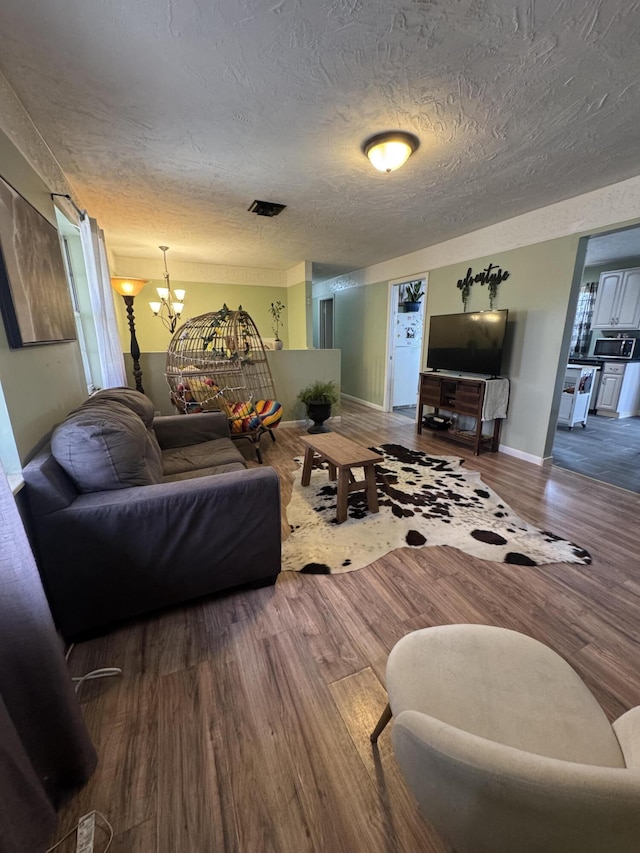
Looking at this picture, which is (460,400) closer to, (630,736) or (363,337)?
(363,337)

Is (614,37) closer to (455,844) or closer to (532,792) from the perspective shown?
(532,792)

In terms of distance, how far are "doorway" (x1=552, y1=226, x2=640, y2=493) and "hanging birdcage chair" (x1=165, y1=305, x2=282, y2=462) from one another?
3.24 metres

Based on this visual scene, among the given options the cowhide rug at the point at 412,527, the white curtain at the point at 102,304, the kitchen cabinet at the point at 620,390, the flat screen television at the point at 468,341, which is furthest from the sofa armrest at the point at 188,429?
the kitchen cabinet at the point at 620,390

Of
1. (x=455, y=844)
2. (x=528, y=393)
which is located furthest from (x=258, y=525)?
(x=528, y=393)

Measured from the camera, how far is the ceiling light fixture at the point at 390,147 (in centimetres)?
203

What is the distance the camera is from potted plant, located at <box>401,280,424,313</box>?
5.57m

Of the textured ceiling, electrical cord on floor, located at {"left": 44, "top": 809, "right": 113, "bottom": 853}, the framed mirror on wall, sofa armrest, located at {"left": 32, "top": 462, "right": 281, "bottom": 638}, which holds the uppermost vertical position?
the textured ceiling

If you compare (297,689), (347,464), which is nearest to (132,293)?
(347,464)

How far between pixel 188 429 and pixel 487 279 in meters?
3.59

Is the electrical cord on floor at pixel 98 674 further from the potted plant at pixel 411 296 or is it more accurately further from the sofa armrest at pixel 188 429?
the potted plant at pixel 411 296

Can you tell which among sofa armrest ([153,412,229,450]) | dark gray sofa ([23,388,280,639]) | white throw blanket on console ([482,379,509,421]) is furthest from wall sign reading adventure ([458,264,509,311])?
dark gray sofa ([23,388,280,639])

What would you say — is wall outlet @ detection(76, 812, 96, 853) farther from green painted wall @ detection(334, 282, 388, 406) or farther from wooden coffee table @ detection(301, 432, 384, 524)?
green painted wall @ detection(334, 282, 388, 406)

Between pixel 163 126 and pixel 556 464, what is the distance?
4.24 metres

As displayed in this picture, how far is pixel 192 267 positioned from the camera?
5609 mm
